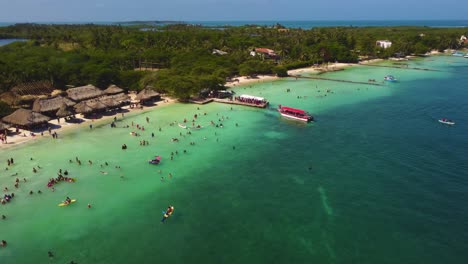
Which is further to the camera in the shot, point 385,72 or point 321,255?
point 385,72

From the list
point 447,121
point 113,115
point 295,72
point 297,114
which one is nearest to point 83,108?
point 113,115

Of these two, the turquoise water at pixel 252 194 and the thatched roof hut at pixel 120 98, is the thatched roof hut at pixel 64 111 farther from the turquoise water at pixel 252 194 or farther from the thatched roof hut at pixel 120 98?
the thatched roof hut at pixel 120 98

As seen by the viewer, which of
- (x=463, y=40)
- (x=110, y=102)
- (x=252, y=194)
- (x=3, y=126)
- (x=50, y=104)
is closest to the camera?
(x=252, y=194)

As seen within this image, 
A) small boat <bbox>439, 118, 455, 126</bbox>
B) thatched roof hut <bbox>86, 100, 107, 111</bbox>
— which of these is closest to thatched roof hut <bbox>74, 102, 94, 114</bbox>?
thatched roof hut <bbox>86, 100, 107, 111</bbox>

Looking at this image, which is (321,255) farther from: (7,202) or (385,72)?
(385,72)

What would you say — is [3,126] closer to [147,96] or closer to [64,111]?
[64,111]

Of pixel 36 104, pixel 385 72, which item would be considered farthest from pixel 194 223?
pixel 385 72

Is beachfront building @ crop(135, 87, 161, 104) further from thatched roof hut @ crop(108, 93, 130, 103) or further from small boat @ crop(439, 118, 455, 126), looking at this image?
small boat @ crop(439, 118, 455, 126)
